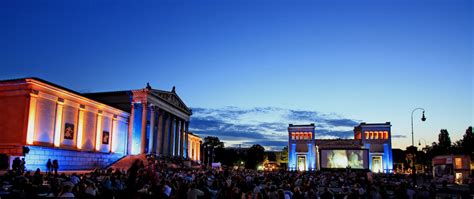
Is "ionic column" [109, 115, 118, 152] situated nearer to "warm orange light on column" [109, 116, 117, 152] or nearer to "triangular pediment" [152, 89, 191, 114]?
"warm orange light on column" [109, 116, 117, 152]

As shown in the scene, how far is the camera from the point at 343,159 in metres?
77.2

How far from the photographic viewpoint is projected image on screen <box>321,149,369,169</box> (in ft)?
252

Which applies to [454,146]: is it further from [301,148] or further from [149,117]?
[149,117]

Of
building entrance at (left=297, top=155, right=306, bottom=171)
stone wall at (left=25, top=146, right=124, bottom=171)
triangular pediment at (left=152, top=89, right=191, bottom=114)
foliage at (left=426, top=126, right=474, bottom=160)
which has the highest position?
triangular pediment at (left=152, top=89, right=191, bottom=114)

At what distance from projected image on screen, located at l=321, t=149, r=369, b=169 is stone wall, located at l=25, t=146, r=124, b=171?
4213cm

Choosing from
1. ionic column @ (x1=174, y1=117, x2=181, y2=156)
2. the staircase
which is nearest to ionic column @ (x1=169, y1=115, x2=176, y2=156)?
ionic column @ (x1=174, y1=117, x2=181, y2=156)

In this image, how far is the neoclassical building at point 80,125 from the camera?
35.0 meters

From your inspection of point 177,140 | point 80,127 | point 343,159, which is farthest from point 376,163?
point 80,127

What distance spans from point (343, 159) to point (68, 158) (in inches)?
2117

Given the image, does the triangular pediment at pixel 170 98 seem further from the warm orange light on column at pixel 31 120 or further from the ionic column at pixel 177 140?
the warm orange light on column at pixel 31 120

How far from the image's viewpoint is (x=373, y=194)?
16469 mm

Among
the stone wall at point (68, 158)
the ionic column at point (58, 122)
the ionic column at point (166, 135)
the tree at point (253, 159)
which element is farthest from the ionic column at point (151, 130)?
the tree at point (253, 159)

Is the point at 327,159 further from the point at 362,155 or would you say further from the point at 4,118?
the point at 4,118

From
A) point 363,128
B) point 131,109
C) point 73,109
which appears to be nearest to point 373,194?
point 73,109
